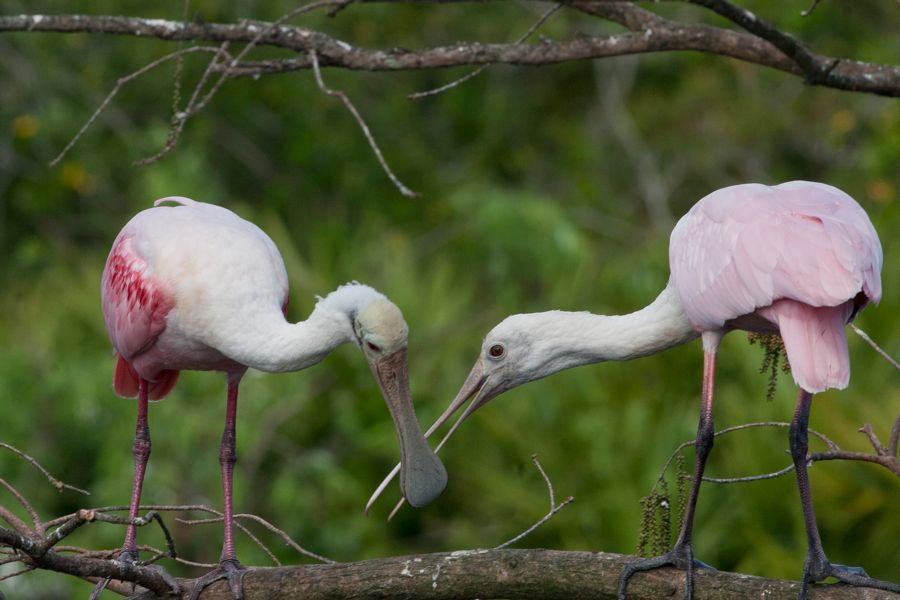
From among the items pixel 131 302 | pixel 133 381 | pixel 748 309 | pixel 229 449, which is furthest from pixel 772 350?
pixel 133 381

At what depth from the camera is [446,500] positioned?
883 cm

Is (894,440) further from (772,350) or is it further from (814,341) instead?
(772,350)

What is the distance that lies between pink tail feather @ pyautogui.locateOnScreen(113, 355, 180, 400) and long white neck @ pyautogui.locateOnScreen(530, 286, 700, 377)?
172cm

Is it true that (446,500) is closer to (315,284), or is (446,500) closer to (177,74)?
(315,284)

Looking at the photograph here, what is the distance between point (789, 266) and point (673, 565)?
94 centimetres

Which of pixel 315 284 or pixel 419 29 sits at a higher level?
pixel 419 29

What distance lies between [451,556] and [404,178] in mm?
8432

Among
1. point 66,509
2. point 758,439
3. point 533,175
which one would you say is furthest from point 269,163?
point 758,439

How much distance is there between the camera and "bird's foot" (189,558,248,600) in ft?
14.9

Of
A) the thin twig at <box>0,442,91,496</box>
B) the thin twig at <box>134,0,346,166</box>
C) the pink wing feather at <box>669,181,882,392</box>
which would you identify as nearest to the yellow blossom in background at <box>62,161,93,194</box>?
the thin twig at <box>134,0,346,166</box>

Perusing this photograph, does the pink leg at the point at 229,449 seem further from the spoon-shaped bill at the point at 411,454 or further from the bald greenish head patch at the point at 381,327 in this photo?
the bald greenish head patch at the point at 381,327

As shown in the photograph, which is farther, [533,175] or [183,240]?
[533,175]

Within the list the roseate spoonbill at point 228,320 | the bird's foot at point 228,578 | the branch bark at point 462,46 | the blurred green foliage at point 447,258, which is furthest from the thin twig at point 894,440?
the blurred green foliage at point 447,258

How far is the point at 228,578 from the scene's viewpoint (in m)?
4.66
